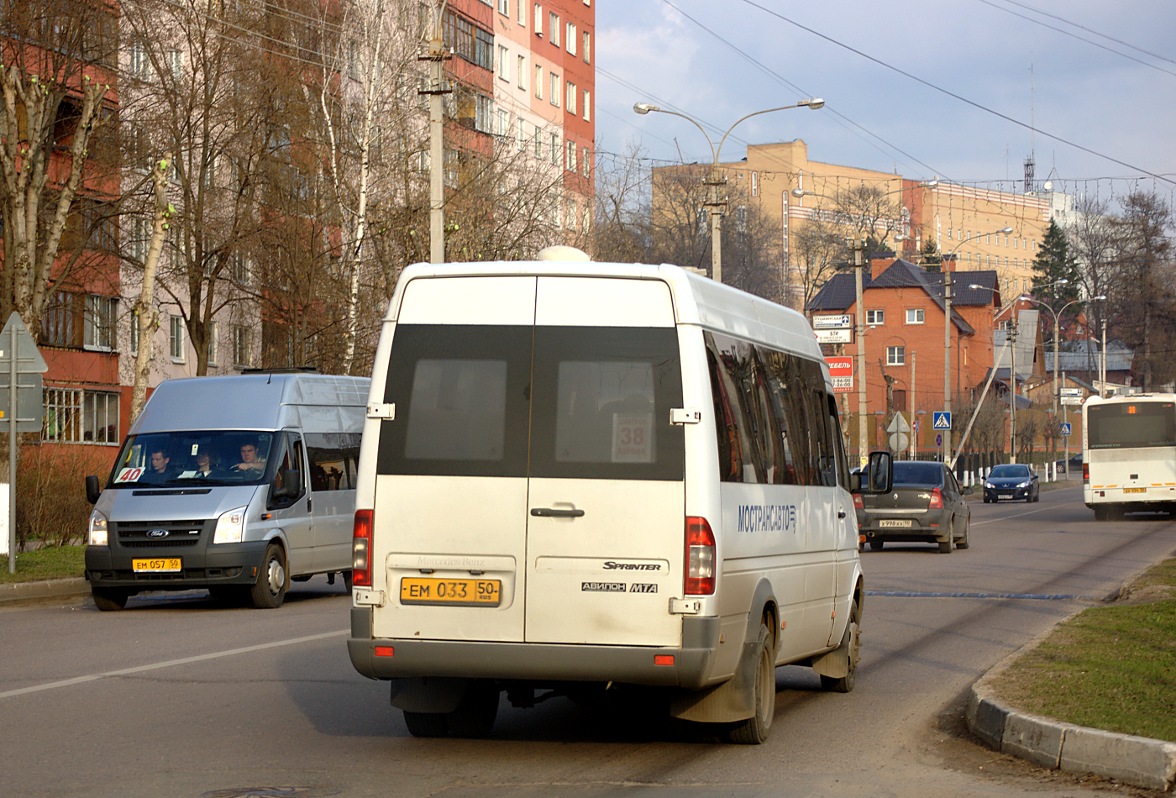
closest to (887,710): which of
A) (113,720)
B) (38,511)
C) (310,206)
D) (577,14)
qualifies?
(113,720)

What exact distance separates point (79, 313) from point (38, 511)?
748 inches

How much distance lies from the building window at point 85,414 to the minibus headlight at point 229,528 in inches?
1026

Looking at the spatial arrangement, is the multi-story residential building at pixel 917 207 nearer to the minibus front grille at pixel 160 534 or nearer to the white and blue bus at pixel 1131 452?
the white and blue bus at pixel 1131 452

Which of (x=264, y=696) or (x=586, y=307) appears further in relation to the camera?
(x=264, y=696)

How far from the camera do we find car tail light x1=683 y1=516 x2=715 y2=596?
26.3 ft

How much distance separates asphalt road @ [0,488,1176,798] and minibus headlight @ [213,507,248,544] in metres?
1.44

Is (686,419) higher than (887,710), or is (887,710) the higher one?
(686,419)

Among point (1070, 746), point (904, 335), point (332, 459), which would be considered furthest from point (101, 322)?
point (904, 335)

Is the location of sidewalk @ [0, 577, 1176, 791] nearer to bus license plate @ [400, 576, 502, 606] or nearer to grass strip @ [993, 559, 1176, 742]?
grass strip @ [993, 559, 1176, 742]

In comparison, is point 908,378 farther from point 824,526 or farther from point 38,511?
point 824,526

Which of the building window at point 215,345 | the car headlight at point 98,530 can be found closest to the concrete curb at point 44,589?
the car headlight at point 98,530

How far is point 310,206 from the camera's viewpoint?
41.0 m

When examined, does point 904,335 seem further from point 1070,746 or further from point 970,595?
point 1070,746

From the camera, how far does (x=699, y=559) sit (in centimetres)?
804
